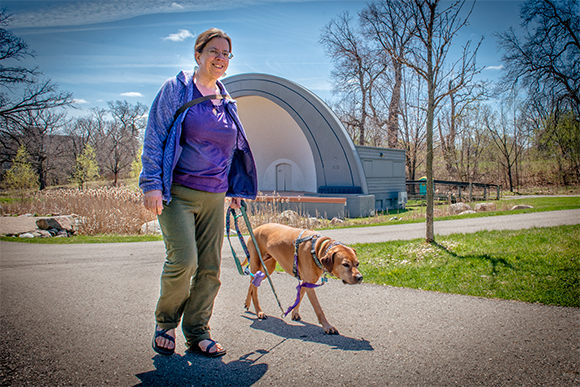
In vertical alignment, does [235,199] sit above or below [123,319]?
above

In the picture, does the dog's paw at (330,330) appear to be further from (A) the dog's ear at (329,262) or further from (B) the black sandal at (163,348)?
(B) the black sandal at (163,348)

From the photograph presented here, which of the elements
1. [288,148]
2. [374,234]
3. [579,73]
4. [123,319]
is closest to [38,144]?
[288,148]

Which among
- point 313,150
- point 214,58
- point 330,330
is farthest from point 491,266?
point 313,150

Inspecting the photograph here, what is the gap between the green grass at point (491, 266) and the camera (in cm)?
434

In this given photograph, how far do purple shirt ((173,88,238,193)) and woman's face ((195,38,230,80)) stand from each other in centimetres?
20

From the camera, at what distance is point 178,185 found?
2.74 m

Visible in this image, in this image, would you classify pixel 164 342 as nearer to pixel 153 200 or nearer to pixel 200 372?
pixel 200 372

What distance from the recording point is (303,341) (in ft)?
10.1

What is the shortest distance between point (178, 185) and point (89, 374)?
1467 mm

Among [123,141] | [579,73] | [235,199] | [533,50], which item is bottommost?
[235,199]

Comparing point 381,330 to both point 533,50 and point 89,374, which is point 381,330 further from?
point 533,50

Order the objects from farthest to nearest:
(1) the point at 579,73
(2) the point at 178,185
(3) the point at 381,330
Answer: (1) the point at 579,73, (3) the point at 381,330, (2) the point at 178,185

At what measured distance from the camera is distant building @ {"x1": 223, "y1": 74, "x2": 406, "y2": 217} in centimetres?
1962

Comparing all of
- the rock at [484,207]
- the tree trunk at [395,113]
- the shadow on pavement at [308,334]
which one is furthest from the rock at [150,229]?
the tree trunk at [395,113]
